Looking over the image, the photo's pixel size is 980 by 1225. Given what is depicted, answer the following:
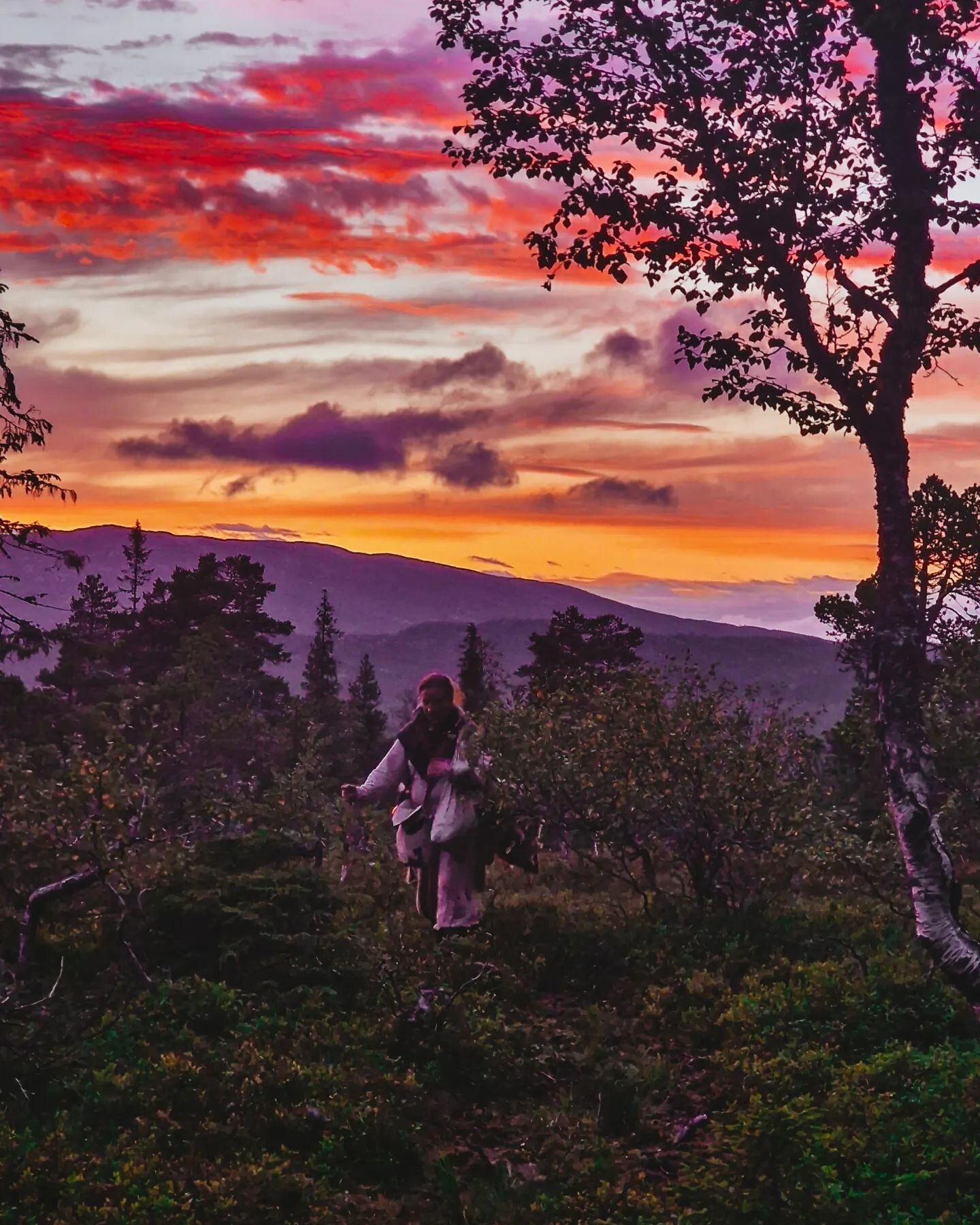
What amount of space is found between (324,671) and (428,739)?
51.4m

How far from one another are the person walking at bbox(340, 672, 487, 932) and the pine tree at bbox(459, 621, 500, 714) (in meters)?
43.6

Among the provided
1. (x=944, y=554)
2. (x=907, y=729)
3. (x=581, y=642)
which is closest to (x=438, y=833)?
(x=907, y=729)

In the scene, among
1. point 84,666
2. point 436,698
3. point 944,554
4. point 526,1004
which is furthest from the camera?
point 84,666

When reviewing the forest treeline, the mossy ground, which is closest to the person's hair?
the forest treeline

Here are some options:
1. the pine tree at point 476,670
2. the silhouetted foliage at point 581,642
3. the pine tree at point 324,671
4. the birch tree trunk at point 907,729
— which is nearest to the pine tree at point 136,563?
the pine tree at point 324,671

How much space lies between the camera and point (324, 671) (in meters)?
65.1

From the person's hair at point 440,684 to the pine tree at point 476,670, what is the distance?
143 feet

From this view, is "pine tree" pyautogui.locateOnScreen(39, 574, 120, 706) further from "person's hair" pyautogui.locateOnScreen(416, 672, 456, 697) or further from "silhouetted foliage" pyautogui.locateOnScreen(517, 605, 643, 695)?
"person's hair" pyautogui.locateOnScreen(416, 672, 456, 697)

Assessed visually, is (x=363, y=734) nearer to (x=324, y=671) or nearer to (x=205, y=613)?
(x=205, y=613)

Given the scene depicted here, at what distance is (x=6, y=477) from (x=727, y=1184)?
1682 cm

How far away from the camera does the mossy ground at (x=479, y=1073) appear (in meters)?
8.09

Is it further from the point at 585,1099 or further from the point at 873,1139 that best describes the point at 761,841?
the point at 873,1139

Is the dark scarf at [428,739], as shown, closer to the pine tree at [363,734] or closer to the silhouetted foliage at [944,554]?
the silhouetted foliage at [944,554]

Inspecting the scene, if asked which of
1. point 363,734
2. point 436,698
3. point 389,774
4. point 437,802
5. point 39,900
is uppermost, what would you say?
point 436,698
